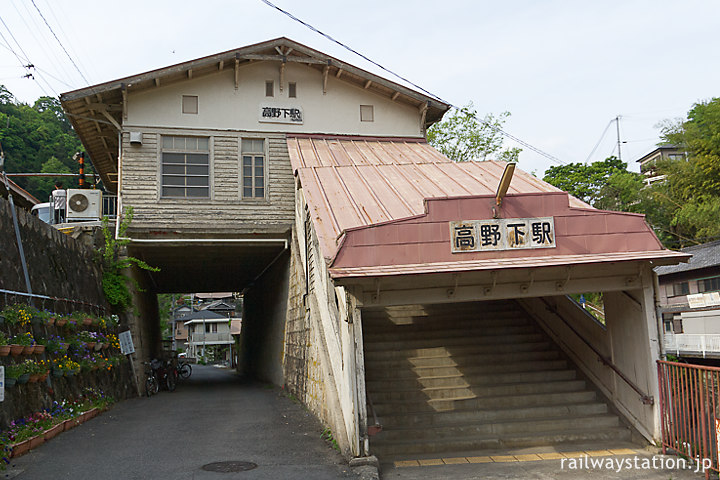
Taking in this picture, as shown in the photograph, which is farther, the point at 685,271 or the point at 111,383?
the point at 685,271

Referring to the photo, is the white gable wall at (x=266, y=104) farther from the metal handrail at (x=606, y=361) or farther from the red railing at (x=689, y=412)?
the red railing at (x=689, y=412)

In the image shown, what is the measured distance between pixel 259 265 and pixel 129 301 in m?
5.96

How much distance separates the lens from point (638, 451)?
8297 millimetres

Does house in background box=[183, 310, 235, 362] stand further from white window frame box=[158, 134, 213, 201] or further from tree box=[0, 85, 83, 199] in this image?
white window frame box=[158, 134, 213, 201]

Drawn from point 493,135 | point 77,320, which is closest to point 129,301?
point 77,320

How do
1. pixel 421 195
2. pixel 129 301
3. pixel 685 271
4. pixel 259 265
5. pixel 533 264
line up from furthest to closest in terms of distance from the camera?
1. pixel 685 271
2. pixel 259 265
3. pixel 129 301
4. pixel 421 195
5. pixel 533 264

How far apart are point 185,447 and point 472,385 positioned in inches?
196

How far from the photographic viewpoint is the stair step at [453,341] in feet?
37.5

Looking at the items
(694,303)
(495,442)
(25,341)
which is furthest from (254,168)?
(694,303)

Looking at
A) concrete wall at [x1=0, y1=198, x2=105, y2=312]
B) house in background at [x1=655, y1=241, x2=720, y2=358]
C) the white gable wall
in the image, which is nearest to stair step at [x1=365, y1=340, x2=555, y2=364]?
concrete wall at [x1=0, y1=198, x2=105, y2=312]

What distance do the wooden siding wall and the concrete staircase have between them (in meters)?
4.45

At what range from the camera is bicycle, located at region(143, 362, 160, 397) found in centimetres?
1535

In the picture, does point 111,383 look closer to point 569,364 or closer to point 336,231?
point 336,231

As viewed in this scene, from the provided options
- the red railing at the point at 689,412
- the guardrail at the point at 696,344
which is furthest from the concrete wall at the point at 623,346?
the guardrail at the point at 696,344
